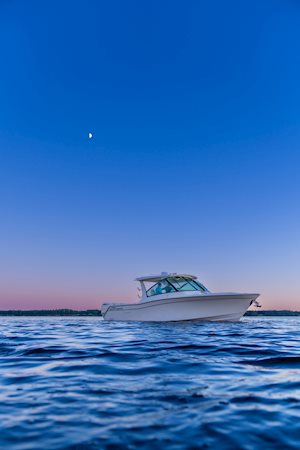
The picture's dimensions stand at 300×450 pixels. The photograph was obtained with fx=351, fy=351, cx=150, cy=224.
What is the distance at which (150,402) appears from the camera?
3.68 metres

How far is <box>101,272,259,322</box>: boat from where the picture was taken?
55.7ft

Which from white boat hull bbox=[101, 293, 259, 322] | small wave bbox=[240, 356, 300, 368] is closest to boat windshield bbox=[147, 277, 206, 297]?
white boat hull bbox=[101, 293, 259, 322]

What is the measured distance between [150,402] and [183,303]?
45.0ft

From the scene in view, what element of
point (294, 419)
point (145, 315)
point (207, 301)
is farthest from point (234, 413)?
point (145, 315)

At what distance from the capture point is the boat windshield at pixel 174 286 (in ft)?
61.3

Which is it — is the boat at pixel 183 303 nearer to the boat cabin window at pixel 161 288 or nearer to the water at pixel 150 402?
the boat cabin window at pixel 161 288

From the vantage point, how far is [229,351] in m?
7.48

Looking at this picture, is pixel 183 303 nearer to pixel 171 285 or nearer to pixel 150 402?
pixel 171 285

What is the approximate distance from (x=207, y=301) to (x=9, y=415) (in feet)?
46.9

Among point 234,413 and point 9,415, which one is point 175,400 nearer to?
point 234,413

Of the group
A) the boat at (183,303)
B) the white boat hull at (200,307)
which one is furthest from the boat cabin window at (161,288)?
the white boat hull at (200,307)

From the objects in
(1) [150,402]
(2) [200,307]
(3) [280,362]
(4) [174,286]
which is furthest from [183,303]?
(1) [150,402]

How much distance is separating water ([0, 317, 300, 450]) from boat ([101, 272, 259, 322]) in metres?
10.3

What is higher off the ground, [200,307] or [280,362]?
[200,307]
